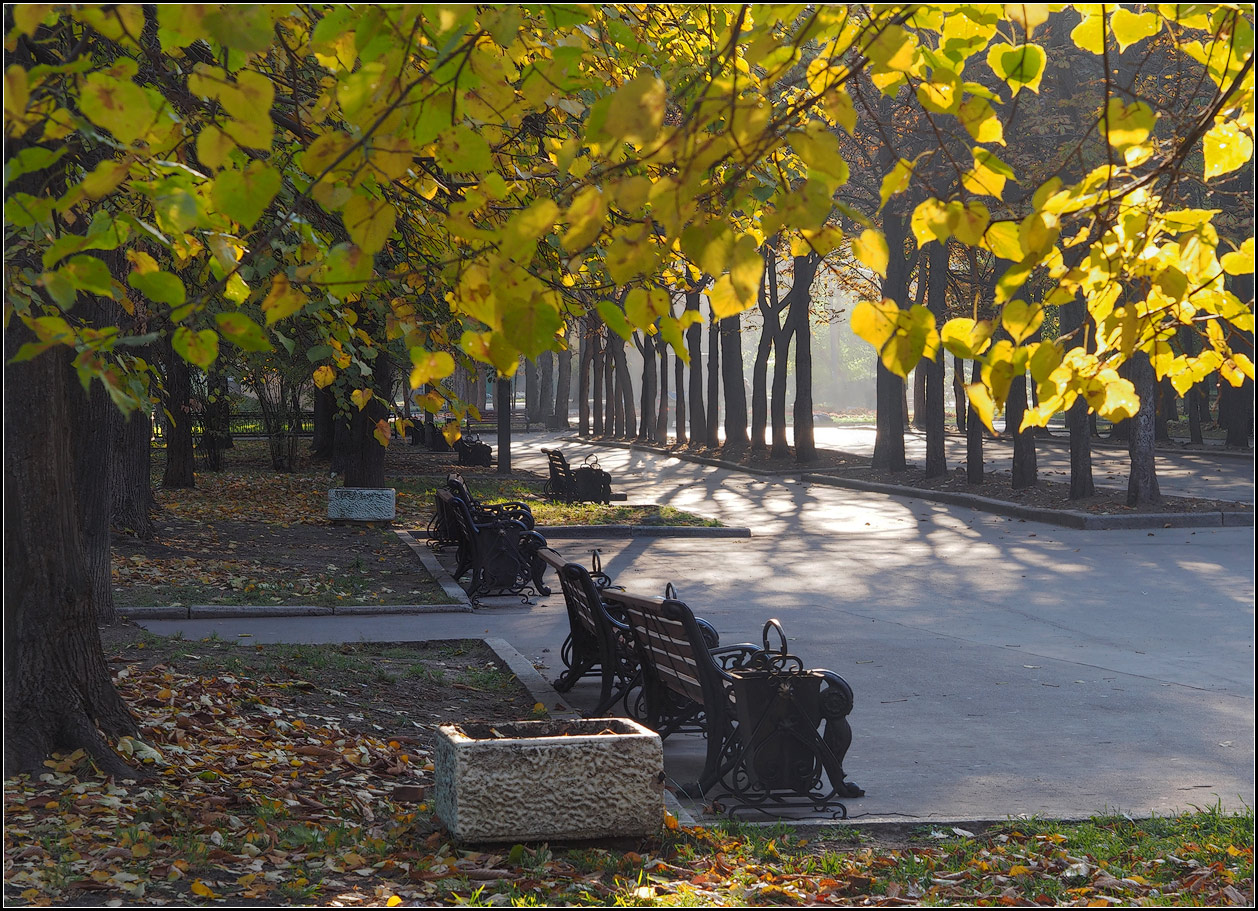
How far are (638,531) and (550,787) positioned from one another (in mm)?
13584

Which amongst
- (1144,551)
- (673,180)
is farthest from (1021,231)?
(1144,551)

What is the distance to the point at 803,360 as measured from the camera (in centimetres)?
3219

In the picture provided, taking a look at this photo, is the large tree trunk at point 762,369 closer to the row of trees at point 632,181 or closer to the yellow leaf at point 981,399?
the row of trees at point 632,181

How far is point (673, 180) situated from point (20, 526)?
429 centimetres

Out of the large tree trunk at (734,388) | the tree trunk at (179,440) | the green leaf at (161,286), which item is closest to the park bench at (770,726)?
the green leaf at (161,286)

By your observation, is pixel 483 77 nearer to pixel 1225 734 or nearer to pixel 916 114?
pixel 1225 734

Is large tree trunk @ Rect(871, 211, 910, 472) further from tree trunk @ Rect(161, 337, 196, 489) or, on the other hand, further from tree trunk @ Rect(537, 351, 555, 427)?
tree trunk @ Rect(537, 351, 555, 427)

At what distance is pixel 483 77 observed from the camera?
2.93 metres

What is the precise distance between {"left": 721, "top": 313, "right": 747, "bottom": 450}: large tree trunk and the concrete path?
681 inches

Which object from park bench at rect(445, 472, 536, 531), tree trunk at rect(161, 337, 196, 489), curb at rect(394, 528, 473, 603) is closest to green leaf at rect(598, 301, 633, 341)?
curb at rect(394, 528, 473, 603)

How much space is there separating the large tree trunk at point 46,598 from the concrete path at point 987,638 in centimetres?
299

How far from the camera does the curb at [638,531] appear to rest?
18328 mm

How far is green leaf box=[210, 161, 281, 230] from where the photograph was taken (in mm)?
2691

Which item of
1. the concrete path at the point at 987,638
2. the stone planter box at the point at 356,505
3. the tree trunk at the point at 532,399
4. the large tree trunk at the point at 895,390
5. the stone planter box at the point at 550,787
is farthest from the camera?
the tree trunk at the point at 532,399
